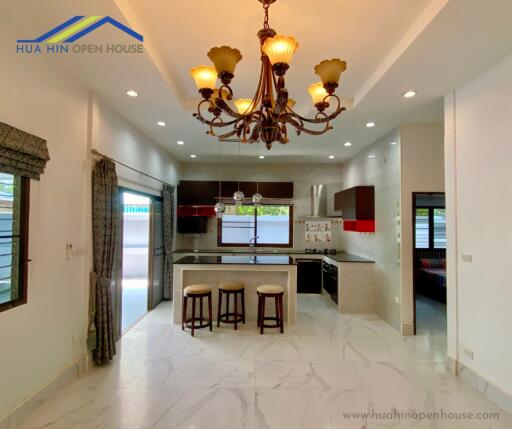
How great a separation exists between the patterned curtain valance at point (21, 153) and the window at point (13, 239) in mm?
87

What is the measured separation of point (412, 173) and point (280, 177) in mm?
3230

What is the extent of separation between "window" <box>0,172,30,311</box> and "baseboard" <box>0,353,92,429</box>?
810mm

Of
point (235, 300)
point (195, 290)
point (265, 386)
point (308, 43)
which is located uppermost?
point (308, 43)

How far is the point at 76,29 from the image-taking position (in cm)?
212

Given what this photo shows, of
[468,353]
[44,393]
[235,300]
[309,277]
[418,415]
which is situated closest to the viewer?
[418,415]

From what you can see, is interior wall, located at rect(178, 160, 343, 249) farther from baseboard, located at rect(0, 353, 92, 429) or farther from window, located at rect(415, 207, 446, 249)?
baseboard, located at rect(0, 353, 92, 429)

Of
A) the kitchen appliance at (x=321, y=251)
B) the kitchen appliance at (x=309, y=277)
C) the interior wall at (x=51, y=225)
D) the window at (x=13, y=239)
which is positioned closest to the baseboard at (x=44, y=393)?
the interior wall at (x=51, y=225)

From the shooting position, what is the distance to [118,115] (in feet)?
12.1

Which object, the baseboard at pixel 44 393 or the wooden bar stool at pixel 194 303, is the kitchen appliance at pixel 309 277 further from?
the baseboard at pixel 44 393

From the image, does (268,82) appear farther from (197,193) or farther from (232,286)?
(197,193)

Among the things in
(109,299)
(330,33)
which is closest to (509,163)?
(330,33)

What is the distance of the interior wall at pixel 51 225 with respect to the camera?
215 centimetres

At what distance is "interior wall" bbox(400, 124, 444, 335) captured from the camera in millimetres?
3992

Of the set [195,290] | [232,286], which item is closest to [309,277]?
[232,286]
